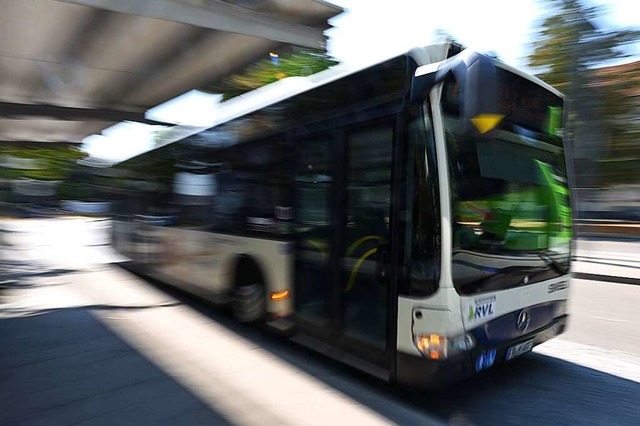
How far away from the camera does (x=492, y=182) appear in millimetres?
3859

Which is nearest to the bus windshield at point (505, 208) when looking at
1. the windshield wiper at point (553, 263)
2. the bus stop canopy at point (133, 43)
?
the windshield wiper at point (553, 263)

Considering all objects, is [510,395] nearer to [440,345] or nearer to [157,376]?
[440,345]

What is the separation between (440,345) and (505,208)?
1.33 meters

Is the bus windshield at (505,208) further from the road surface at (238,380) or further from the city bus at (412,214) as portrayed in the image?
the road surface at (238,380)

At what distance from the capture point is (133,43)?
7.29m

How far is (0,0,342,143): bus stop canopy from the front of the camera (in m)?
6.12

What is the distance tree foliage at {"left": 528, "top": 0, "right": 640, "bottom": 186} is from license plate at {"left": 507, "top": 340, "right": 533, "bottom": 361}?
30.2ft

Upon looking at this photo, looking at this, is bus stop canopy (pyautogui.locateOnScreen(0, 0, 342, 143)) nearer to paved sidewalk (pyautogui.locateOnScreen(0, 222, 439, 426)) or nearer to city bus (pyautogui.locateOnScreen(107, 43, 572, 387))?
city bus (pyautogui.locateOnScreen(107, 43, 572, 387))

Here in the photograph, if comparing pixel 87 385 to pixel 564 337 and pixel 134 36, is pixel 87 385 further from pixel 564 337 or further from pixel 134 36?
pixel 564 337

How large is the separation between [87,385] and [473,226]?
3.73 metres

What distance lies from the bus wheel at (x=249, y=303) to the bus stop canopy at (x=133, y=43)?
11.6 ft

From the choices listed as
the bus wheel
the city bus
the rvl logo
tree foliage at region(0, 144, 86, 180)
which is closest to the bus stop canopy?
the city bus

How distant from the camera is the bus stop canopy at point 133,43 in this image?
20.1 ft

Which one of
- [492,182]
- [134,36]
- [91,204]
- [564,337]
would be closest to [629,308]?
[564,337]
